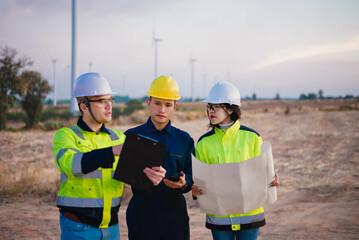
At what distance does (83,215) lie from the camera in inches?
113

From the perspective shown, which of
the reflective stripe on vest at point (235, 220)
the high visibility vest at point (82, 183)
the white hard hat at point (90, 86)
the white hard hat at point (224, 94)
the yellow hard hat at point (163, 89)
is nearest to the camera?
the high visibility vest at point (82, 183)

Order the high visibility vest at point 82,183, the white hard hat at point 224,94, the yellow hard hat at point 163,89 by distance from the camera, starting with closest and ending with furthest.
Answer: the high visibility vest at point 82,183 → the yellow hard hat at point 163,89 → the white hard hat at point 224,94

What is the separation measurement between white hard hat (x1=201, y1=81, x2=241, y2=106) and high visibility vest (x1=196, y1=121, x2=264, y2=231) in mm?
242

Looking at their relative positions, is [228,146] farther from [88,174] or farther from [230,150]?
[88,174]

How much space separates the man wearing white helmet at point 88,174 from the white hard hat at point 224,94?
3.40ft

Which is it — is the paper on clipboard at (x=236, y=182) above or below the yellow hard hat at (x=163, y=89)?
below

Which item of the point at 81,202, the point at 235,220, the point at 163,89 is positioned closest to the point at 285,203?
the point at 235,220

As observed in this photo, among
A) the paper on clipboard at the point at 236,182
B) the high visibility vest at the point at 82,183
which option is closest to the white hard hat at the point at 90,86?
the high visibility vest at the point at 82,183

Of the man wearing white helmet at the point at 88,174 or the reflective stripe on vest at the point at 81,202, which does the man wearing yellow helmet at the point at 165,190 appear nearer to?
the man wearing white helmet at the point at 88,174

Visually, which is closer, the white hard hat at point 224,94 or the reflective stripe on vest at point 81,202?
the reflective stripe on vest at point 81,202

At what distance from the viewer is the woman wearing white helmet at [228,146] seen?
10.5ft

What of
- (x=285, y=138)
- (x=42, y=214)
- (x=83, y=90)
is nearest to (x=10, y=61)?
(x=285, y=138)

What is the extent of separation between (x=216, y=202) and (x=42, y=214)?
17.2 feet

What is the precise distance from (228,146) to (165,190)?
0.72m
